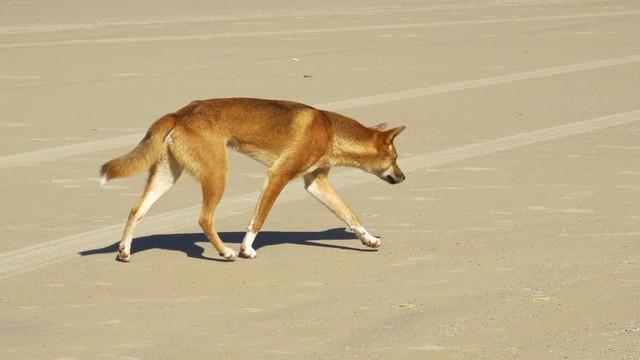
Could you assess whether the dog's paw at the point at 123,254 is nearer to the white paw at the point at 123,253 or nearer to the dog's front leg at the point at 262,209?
the white paw at the point at 123,253

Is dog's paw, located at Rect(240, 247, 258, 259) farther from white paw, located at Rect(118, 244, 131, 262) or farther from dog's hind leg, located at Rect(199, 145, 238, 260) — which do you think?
white paw, located at Rect(118, 244, 131, 262)

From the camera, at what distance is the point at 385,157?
1245 centimetres

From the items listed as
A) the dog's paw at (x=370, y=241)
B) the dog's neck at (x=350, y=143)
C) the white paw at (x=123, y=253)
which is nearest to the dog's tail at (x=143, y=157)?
the white paw at (x=123, y=253)

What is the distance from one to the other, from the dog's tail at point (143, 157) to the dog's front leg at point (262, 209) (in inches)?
29.3

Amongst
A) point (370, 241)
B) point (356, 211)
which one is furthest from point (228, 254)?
point (356, 211)

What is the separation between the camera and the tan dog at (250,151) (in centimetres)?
1164

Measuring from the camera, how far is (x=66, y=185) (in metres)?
14.9

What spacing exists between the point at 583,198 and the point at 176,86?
9034mm

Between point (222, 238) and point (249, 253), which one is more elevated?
point (249, 253)

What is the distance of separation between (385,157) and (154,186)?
1605 millimetres

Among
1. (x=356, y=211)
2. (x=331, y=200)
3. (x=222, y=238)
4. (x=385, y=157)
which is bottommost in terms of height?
(x=356, y=211)

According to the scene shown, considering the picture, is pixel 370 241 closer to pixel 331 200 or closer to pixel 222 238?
pixel 331 200

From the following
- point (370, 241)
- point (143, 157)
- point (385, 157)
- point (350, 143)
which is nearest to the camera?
point (143, 157)

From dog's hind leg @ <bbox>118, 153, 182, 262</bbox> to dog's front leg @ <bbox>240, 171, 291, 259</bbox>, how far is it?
57 centimetres
